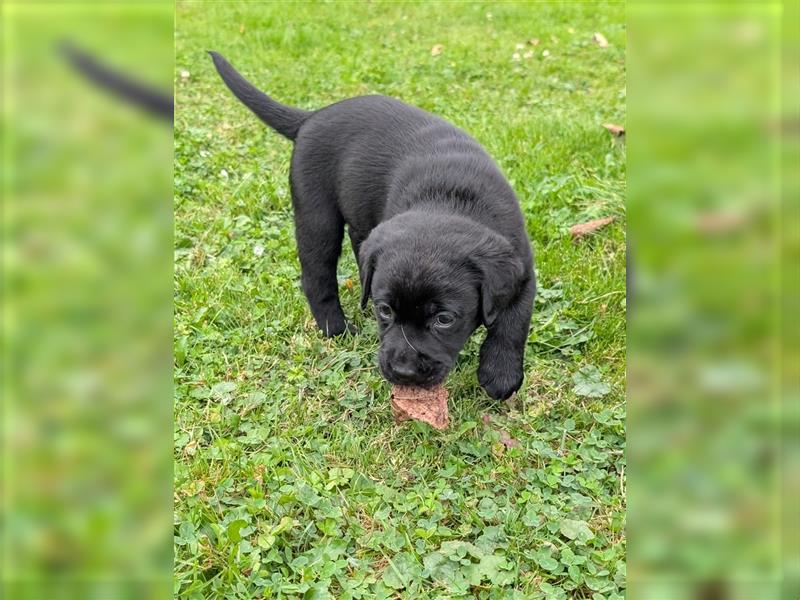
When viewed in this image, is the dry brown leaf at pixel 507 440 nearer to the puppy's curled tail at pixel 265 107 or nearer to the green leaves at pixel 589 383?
the green leaves at pixel 589 383

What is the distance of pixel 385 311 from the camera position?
8.01 feet

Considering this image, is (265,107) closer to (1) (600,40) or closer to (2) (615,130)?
(2) (615,130)

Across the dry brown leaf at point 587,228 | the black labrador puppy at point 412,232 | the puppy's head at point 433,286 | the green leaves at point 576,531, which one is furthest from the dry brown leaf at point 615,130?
the green leaves at point 576,531

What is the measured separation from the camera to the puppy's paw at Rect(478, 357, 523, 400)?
8.36 ft

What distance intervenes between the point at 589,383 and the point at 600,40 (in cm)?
475

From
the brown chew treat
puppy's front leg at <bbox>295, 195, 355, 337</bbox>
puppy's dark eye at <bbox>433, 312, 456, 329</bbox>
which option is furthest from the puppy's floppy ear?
puppy's front leg at <bbox>295, 195, 355, 337</bbox>

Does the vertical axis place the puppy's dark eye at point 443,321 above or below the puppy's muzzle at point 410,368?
above

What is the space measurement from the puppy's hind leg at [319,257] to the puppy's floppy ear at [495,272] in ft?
2.91

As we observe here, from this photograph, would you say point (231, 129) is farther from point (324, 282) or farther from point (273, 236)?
point (324, 282)

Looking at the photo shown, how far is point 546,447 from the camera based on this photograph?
241 cm

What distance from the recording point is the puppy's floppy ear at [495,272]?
7.54ft
